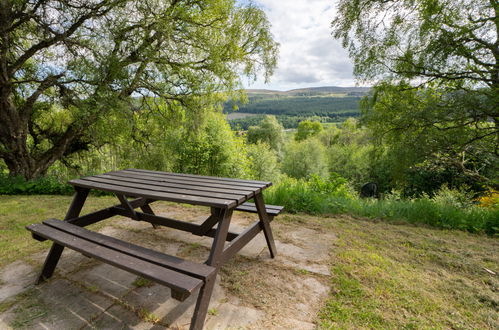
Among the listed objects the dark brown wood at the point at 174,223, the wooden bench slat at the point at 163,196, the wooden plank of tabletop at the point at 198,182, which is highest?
the wooden bench slat at the point at 163,196

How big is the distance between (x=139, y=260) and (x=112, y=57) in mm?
6630

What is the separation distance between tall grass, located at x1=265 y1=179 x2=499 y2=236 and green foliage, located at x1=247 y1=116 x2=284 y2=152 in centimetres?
4529

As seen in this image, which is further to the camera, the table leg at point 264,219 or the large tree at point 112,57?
the large tree at point 112,57

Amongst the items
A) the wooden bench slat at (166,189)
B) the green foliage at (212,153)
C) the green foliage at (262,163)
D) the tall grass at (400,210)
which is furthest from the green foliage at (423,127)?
the green foliage at (262,163)

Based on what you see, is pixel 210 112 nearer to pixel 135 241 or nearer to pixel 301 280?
pixel 135 241

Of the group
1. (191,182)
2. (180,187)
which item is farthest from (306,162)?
(180,187)

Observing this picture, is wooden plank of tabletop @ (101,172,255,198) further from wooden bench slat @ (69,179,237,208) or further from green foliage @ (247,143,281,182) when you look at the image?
green foliage @ (247,143,281,182)

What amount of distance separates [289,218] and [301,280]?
1.89 meters

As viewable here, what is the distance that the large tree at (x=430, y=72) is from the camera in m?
5.52

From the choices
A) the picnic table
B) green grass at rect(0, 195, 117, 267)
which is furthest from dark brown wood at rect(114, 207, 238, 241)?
green grass at rect(0, 195, 117, 267)

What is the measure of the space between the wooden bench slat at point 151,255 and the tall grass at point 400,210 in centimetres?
311

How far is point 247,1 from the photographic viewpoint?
8.82 metres

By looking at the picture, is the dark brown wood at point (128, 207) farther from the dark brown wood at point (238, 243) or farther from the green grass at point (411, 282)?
the green grass at point (411, 282)

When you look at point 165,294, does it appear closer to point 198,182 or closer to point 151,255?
point 151,255
